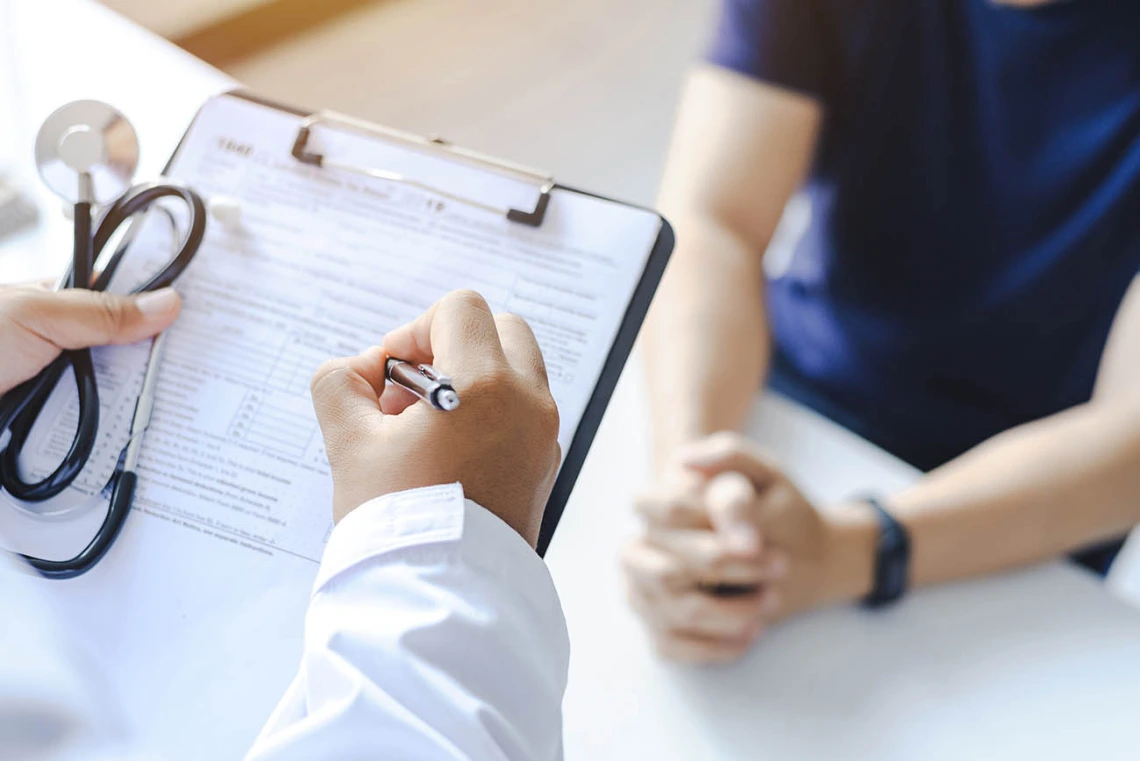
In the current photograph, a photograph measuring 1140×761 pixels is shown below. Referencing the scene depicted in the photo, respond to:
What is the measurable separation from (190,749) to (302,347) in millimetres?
214

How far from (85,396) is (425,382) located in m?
0.22

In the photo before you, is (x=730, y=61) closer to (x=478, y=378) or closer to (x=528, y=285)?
(x=528, y=285)

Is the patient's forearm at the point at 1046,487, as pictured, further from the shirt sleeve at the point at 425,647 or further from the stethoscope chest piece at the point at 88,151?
the stethoscope chest piece at the point at 88,151

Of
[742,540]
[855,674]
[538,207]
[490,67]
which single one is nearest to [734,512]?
[742,540]

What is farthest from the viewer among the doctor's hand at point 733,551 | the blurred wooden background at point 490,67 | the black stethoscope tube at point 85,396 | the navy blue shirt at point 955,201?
the blurred wooden background at point 490,67

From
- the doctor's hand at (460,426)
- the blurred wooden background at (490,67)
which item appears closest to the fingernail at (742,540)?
the doctor's hand at (460,426)

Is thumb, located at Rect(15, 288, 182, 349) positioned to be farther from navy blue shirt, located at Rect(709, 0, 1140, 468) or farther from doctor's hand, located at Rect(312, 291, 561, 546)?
navy blue shirt, located at Rect(709, 0, 1140, 468)

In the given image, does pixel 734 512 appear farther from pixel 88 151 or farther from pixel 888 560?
pixel 88 151

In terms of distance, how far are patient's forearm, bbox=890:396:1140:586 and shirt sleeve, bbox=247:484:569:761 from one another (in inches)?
14.2

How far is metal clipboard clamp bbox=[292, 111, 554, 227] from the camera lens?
0.54 metres

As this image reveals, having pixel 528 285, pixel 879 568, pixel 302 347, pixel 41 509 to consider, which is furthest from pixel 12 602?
pixel 879 568

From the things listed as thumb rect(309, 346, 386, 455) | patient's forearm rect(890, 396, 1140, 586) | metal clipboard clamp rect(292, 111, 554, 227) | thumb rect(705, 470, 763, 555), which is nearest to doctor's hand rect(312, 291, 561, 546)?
thumb rect(309, 346, 386, 455)

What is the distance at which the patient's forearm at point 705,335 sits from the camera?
2.32ft

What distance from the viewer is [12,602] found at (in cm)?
46
